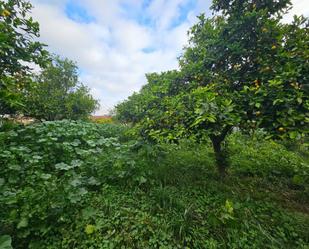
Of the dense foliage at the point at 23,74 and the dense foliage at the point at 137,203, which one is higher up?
the dense foliage at the point at 23,74

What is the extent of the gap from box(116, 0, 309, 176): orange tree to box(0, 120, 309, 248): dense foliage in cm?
88

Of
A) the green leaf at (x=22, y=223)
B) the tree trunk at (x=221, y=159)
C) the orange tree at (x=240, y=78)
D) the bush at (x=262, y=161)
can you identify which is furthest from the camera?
the bush at (x=262, y=161)

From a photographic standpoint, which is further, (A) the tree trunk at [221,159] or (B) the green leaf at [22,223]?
(A) the tree trunk at [221,159]

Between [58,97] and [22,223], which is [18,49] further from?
[58,97]

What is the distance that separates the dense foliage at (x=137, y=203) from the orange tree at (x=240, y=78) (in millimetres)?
884

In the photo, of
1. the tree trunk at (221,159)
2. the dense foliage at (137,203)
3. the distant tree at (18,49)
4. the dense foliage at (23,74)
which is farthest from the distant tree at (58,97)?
the tree trunk at (221,159)

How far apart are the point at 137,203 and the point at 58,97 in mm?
10394

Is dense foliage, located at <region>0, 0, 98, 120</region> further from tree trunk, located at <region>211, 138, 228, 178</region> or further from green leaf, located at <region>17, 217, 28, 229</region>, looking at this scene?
tree trunk, located at <region>211, 138, 228, 178</region>

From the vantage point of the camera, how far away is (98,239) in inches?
71.4

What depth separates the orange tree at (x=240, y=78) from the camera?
1.93m

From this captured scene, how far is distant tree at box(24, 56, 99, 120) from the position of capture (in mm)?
7288

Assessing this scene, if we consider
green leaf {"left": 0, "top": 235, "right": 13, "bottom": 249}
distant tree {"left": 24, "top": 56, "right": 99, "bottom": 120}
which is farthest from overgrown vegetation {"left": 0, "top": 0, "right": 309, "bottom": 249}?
distant tree {"left": 24, "top": 56, "right": 99, "bottom": 120}

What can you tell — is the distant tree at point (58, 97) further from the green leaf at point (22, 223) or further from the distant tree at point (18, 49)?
the green leaf at point (22, 223)

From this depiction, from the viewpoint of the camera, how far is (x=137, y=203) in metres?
2.34
